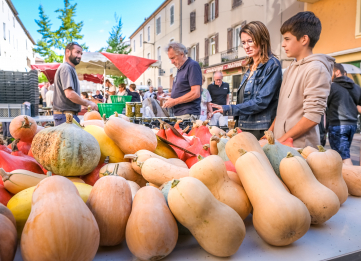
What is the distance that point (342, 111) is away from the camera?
4.15 m

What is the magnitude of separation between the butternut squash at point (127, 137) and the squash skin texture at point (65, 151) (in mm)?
200

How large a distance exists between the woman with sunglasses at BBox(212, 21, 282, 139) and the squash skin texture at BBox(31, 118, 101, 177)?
45.8 inches

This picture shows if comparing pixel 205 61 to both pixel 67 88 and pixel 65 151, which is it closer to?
pixel 67 88

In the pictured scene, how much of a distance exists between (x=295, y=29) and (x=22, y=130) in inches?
78.6

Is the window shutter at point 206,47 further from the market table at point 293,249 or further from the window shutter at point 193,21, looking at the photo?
the market table at point 293,249

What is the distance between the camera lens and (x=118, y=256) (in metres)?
0.81

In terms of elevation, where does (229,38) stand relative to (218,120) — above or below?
above

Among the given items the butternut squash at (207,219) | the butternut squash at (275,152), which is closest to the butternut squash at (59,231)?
the butternut squash at (207,219)

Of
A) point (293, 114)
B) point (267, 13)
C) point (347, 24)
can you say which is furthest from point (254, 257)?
point (267, 13)

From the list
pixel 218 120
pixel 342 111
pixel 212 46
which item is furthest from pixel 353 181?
pixel 212 46

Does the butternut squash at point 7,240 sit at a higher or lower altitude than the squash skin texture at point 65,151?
lower

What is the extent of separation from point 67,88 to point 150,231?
10.1ft

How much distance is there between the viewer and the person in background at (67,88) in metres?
3.37

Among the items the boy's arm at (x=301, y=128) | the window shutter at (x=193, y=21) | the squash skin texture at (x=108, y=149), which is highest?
the window shutter at (x=193, y=21)
